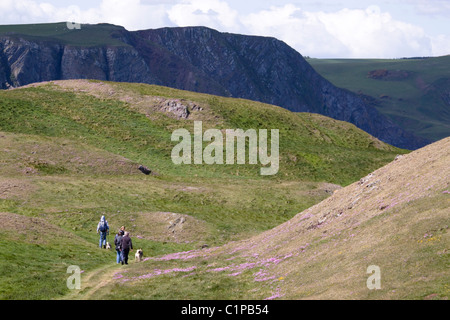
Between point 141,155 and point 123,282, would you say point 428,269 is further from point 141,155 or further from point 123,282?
point 141,155

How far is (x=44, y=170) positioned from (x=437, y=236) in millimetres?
61168

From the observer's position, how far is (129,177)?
82688 mm

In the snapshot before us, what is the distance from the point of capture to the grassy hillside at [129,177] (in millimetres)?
46000

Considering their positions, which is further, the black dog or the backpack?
the black dog

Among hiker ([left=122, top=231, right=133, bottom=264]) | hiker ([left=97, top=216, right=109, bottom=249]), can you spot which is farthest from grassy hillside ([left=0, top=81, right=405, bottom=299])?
hiker ([left=122, top=231, right=133, bottom=264])

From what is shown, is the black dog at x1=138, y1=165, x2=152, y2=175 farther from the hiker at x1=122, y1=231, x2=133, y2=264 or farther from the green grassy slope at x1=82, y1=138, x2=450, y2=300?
the hiker at x1=122, y1=231, x2=133, y2=264

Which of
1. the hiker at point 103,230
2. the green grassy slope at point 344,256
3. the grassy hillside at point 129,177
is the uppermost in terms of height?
the grassy hillside at point 129,177

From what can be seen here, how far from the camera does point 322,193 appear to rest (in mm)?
82062

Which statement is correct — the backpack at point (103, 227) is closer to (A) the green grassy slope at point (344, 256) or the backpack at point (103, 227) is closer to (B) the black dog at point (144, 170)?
(A) the green grassy slope at point (344, 256)

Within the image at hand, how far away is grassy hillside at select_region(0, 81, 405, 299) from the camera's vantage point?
151 ft

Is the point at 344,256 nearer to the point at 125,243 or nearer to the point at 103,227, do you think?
the point at 125,243

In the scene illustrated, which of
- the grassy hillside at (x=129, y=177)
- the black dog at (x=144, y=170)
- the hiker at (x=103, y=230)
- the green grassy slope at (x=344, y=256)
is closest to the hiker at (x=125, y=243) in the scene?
the green grassy slope at (x=344, y=256)

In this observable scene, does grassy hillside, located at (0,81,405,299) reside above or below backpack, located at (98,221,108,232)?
above
